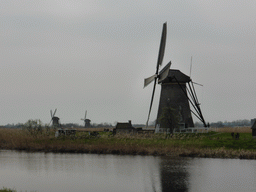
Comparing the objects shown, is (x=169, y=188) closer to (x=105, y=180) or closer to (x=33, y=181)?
(x=105, y=180)

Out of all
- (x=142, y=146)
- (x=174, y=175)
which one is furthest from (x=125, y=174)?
(x=142, y=146)

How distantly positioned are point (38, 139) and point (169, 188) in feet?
74.1

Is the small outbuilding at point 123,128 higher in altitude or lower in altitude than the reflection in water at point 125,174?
higher

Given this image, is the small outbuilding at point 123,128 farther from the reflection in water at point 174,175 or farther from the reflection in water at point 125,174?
the reflection in water at point 174,175

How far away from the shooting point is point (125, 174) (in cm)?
1820

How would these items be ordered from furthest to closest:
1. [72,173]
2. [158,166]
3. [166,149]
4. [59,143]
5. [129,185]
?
[59,143] → [166,149] → [158,166] → [72,173] → [129,185]

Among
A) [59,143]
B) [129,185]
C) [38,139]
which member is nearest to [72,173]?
[129,185]

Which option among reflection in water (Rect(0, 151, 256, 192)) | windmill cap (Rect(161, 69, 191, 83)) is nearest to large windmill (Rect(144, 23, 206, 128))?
windmill cap (Rect(161, 69, 191, 83))

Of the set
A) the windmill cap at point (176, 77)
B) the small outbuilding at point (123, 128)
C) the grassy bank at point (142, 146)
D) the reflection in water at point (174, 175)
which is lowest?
the reflection in water at point (174, 175)

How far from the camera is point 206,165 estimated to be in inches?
831

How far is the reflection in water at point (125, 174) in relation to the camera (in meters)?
15.1

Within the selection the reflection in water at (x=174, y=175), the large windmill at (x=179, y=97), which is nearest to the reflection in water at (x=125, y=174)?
the reflection in water at (x=174, y=175)

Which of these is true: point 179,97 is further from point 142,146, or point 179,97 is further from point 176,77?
point 142,146

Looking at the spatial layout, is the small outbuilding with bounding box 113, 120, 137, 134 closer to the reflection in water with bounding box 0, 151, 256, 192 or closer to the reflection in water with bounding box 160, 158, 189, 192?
the reflection in water with bounding box 0, 151, 256, 192
